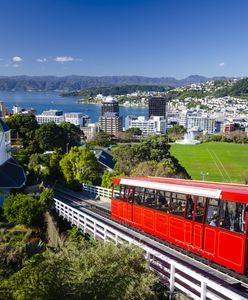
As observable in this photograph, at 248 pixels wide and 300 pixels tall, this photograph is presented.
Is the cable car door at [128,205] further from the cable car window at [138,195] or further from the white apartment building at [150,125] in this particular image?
the white apartment building at [150,125]

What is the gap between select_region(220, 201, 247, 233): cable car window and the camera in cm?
988

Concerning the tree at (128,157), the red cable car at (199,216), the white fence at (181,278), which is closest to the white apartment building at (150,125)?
the tree at (128,157)

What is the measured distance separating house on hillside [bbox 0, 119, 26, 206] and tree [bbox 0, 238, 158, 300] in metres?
15.9

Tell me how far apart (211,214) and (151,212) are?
3.54 meters

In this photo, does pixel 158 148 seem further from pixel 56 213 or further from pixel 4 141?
pixel 56 213

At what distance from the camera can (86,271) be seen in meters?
8.20

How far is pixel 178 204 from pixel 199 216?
1.19 meters

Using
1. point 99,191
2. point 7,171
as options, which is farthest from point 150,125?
point 7,171

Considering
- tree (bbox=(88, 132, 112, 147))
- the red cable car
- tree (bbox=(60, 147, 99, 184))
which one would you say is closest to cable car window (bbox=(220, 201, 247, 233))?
the red cable car

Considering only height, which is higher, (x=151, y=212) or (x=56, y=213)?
(x=151, y=212)

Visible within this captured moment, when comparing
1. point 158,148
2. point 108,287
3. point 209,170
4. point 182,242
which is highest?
point 108,287

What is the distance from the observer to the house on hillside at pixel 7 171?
81.3 ft

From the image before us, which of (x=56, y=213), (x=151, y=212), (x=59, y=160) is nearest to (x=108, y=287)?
(x=151, y=212)

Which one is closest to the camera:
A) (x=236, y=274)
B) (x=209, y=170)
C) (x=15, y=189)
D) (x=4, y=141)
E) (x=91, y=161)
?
(x=236, y=274)
